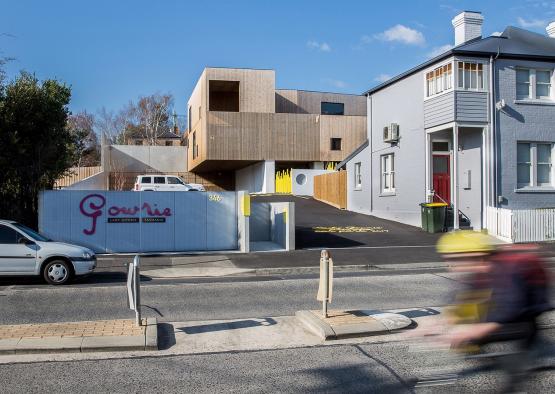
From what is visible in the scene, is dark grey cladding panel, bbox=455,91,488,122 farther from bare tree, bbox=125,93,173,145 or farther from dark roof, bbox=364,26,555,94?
bare tree, bbox=125,93,173,145

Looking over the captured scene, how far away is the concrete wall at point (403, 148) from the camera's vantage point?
24297 millimetres

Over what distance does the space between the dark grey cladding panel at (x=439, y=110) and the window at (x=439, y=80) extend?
1.18ft

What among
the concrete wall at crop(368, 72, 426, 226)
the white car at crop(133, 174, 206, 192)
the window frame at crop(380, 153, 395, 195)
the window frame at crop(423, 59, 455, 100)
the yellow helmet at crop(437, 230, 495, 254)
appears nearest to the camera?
the yellow helmet at crop(437, 230, 495, 254)

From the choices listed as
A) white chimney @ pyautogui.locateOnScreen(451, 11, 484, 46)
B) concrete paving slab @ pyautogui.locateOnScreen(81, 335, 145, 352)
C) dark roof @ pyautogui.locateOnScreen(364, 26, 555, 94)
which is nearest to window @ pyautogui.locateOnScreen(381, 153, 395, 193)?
dark roof @ pyautogui.locateOnScreen(364, 26, 555, 94)

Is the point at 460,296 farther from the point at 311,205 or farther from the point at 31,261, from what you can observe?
the point at 311,205

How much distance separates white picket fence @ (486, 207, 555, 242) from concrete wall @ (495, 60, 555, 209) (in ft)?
5.27

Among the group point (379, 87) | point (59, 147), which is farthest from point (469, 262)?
point (379, 87)

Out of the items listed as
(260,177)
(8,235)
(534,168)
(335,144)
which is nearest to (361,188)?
(534,168)

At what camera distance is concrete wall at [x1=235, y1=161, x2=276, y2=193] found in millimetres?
43844

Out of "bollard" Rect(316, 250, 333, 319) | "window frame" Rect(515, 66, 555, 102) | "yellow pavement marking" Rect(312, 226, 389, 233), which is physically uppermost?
"window frame" Rect(515, 66, 555, 102)

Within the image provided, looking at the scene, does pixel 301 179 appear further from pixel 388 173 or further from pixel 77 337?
pixel 77 337

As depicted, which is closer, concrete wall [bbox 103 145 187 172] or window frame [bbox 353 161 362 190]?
window frame [bbox 353 161 362 190]

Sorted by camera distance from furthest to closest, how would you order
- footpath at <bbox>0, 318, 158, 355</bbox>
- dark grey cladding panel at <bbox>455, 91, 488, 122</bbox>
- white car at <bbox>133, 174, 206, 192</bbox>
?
white car at <bbox>133, 174, 206, 192</bbox>, dark grey cladding panel at <bbox>455, 91, 488, 122</bbox>, footpath at <bbox>0, 318, 158, 355</bbox>

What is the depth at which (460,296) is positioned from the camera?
4.46 meters
